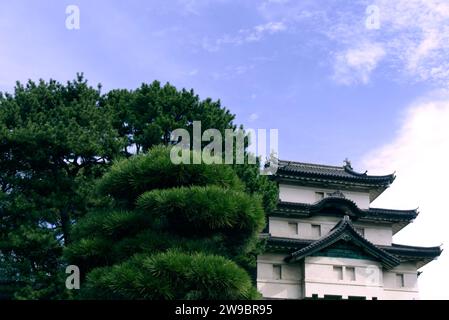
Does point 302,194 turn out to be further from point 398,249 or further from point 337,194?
point 398,249

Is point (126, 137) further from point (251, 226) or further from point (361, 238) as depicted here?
point (361, 238)

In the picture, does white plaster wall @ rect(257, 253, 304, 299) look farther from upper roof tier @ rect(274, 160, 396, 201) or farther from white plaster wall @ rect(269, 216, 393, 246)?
upper roof tier @ rect(274, 160, 396, 201)

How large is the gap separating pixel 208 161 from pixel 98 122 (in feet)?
38.9

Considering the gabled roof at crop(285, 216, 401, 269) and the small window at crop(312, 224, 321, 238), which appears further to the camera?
the small window at crop(312, 224, 321, 238)

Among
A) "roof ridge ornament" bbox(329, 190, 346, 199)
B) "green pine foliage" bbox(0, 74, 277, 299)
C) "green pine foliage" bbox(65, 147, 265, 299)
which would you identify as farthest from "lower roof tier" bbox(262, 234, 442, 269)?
"green pine foliage" bbox(65, 147, 265, 299)

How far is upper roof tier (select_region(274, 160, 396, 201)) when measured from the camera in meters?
37.6

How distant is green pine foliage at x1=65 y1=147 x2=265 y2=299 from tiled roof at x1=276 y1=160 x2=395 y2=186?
22.9 metres

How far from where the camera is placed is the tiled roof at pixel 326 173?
3756 centimetres

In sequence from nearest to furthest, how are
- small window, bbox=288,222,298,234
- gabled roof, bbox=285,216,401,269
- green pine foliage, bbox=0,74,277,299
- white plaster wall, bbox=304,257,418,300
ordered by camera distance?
1. green pine foliage, bbox=0,74,277,299
2. gabled roof, bbox=285,216,401,269
3. white plaster wall, bbox=304,257,418,300
4. small window, bbox=288,222,298,234

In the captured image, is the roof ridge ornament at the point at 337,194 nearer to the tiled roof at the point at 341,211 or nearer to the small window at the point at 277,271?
the tiled roof at the point at 341,211

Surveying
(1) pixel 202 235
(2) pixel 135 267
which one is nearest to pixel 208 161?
(1) pixel 202 235

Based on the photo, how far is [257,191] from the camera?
25.0m

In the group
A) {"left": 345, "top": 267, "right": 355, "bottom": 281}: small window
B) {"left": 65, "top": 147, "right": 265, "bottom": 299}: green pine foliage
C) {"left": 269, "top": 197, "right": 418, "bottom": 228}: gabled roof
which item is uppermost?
{"left": 269, "top": 197, "right": 418, "bottom": 228}: gabled roof

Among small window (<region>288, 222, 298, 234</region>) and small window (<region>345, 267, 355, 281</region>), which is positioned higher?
small window (<region>288, 222, 298, 234</region>)
